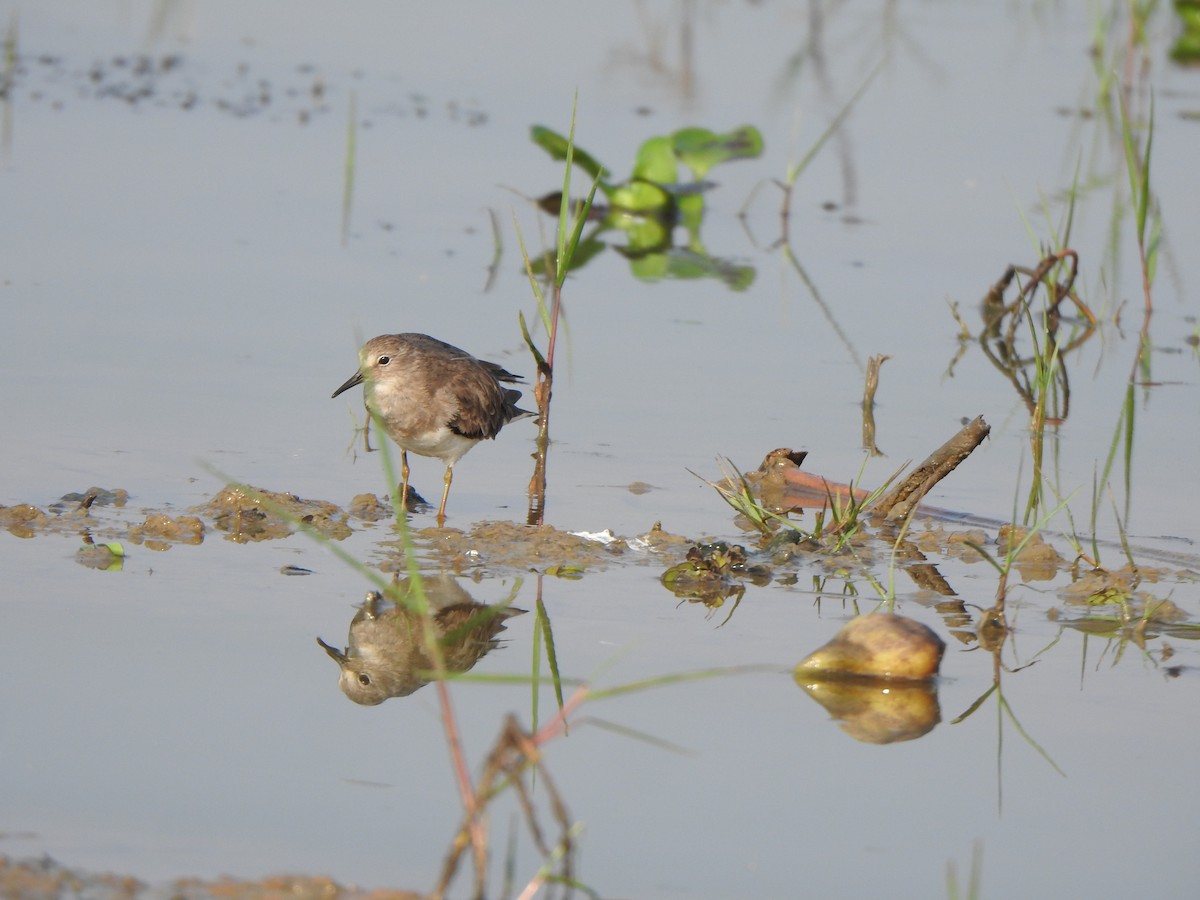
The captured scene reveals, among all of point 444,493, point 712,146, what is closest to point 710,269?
point 712,146

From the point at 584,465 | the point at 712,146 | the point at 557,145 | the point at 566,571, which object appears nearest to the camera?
the point at 566,571

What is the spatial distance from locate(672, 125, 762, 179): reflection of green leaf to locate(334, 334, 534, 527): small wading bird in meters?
4.62

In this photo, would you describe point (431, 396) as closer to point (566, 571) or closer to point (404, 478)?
point (404, 478)

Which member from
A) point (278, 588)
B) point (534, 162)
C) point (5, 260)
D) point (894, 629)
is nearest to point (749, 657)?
point (894, 629)

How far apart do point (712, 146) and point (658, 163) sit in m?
0.41

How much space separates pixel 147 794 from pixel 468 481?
338 centimetres

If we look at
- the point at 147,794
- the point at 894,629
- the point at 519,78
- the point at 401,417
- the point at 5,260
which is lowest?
the point at 147,794

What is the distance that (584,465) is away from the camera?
7230mm

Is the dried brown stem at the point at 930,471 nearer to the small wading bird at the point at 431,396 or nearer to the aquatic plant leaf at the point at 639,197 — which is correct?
the small wading bird at the point at 431,396

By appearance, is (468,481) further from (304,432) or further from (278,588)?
(278,588)

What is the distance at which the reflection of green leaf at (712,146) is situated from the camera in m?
11.7

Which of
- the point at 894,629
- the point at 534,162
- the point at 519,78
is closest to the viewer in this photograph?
the point at 894,629

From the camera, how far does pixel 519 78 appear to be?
14.8 metres

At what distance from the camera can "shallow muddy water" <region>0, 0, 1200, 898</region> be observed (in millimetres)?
4191
